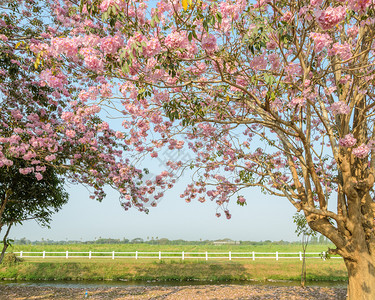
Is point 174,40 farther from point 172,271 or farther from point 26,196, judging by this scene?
point 172,271

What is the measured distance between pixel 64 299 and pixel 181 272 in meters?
8.64

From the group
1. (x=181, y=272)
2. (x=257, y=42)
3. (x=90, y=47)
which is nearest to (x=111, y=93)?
(x=90, y=47)

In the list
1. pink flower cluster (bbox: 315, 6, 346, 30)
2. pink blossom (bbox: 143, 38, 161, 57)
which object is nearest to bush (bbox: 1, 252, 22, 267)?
pink blossom (bbox: 143, 38, 161, 57)

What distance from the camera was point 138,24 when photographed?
4785 millimetres

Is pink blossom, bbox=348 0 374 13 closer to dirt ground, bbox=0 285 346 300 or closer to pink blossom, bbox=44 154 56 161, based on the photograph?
pink blossom, bbox=44 154 56 161

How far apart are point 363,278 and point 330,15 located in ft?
15.8

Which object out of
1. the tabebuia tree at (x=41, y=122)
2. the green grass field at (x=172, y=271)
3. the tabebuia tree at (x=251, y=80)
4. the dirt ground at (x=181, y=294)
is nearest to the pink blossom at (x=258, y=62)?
the tabebuia tree at (x=251, y=80)

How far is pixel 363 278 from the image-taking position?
243 inches

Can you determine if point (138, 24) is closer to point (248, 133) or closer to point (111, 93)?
point (111, 93)

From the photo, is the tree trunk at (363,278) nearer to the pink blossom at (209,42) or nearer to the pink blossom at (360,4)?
the pink blossom at (360,4)

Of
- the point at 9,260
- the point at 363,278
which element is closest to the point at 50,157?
the point at 363,278

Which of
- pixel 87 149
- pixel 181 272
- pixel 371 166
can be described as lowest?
pixel 181 272

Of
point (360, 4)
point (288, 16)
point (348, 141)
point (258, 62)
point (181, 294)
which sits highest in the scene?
point (288, 16)

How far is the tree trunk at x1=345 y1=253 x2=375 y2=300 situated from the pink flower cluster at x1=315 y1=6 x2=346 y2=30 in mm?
4378
